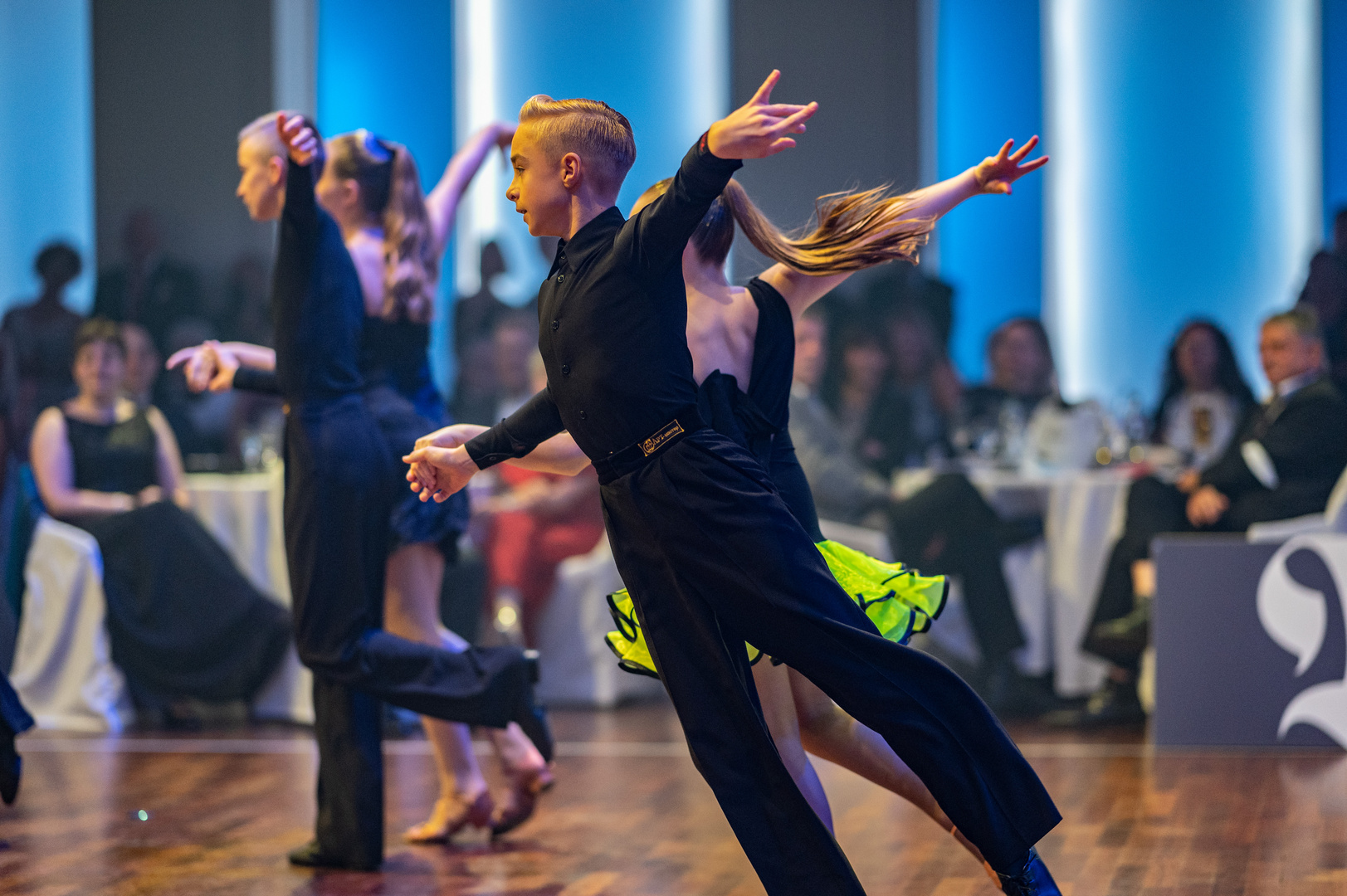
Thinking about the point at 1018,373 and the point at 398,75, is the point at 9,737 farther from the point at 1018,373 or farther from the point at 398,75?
the point at 398,75

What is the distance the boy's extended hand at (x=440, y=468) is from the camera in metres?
2.37

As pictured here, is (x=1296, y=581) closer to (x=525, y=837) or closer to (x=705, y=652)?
(x=525, y=837)

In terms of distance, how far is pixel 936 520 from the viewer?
5.46 metres

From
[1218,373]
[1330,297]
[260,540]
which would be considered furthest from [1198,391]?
[260,540]

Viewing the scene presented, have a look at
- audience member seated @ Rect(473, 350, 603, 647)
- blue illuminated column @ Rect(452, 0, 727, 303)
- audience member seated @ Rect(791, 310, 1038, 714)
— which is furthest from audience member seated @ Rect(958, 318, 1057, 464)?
blue illuminated column @ Rect(452, 0, 727, 303)

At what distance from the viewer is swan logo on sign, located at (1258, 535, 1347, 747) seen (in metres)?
4.43

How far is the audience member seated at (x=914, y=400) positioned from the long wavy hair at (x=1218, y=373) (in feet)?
2.94

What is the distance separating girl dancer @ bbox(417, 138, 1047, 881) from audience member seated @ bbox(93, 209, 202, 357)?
529 cm

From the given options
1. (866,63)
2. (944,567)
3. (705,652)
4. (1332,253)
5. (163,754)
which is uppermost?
(866,63)

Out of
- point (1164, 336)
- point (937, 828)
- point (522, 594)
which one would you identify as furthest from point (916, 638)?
point (1164, 336)

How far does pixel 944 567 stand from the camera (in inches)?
213

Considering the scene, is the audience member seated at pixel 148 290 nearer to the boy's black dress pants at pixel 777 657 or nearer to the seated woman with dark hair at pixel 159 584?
the seated woman with dark hair at pixel 159 584

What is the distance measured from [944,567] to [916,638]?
1.23 feet

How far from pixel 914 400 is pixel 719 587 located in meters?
4.52
